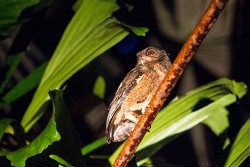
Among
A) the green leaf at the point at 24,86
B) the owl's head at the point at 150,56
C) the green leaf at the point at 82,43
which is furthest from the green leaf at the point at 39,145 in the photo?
the green leaf at the point at 24,86

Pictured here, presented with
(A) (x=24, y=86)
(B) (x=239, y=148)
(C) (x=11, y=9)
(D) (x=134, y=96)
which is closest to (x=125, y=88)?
(D) (x=134, y=96)

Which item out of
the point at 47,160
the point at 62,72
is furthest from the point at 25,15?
the point at 47,160

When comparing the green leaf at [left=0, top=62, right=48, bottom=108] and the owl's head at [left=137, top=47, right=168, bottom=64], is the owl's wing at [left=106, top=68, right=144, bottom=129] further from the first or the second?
the green leaf at [left=0, top=62, right=48, bottom=108]

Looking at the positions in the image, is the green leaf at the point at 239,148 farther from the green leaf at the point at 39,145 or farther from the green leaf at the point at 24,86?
the green leaf at the point at 24,86

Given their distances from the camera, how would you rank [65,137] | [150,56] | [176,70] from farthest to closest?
[150,56]
[65,137]
[176,70]

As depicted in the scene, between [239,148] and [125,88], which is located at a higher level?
[125,88]

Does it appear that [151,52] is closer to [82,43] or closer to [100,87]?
[82,43]
